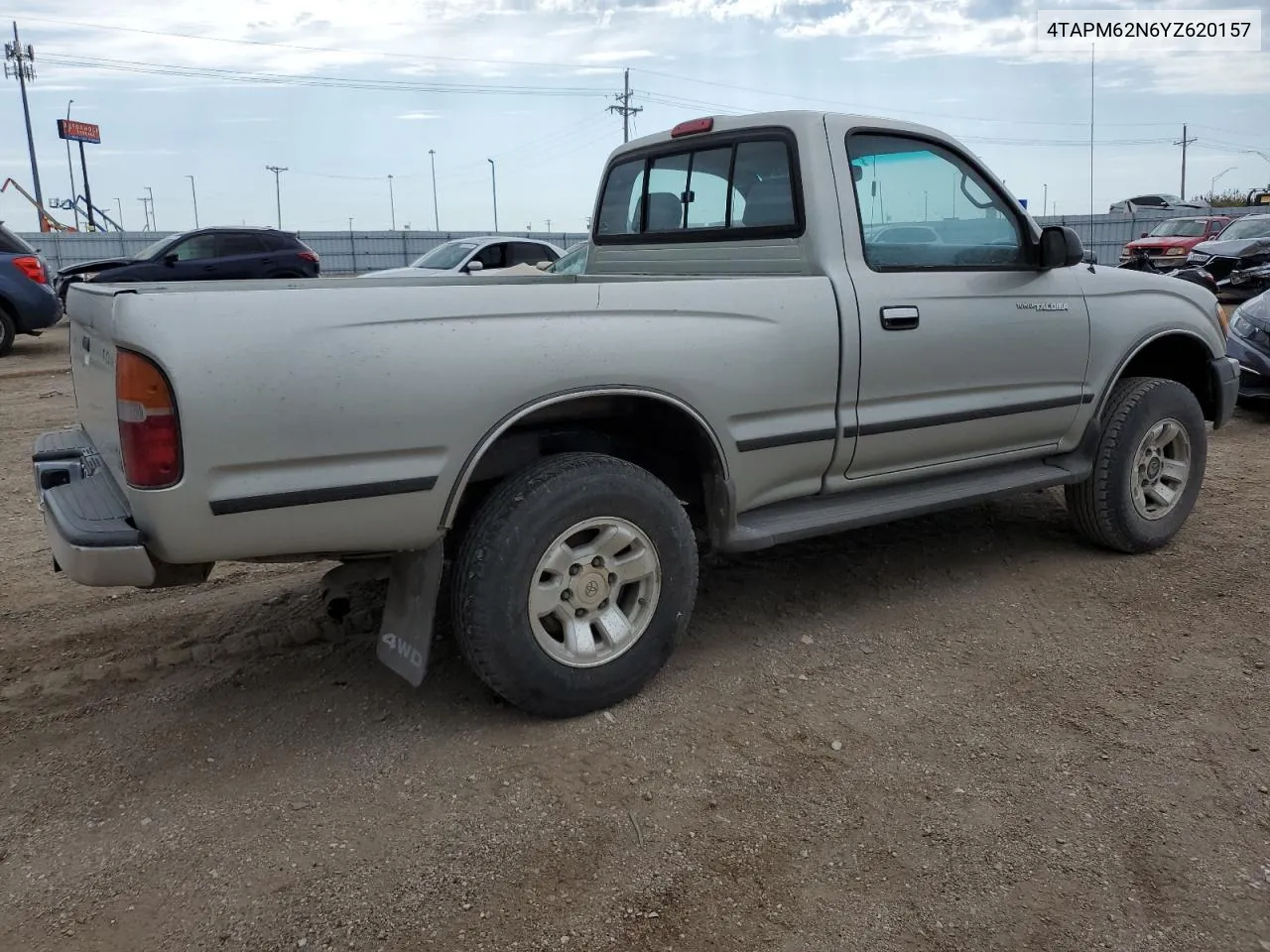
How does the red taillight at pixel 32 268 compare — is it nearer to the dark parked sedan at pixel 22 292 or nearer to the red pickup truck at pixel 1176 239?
the dark parked sedan at pixel 22 292

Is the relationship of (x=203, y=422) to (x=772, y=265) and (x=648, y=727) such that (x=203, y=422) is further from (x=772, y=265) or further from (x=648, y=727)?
(x=772, y=265)

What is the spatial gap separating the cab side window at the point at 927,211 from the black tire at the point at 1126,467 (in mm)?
944

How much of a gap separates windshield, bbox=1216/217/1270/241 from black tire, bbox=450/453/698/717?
805 inches

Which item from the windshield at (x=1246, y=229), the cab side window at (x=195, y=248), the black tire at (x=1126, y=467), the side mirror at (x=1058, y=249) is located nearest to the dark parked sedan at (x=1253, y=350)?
the black tire at (x=1126, y=467)

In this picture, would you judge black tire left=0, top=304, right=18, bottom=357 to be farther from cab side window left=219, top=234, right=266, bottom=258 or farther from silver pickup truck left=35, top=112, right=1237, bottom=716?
silver pickup truck left=35, top=112, right=1237, bottom=716

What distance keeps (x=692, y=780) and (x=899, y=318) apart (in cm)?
185

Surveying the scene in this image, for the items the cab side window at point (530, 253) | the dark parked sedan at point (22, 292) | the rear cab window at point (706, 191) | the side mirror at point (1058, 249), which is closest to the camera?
the rear cab window at point (706, 191)

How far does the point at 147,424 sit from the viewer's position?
8.63 ft

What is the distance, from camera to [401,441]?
2.88 metres

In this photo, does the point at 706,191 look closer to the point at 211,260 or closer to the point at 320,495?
the point at 320,495

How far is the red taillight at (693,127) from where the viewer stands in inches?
169

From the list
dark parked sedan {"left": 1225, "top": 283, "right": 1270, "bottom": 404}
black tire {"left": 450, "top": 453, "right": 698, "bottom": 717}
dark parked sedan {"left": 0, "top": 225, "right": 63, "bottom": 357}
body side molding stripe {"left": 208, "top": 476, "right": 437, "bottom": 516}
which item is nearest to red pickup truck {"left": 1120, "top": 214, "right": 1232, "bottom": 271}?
dark parked sedan {"left": 1225, "top": 283, "right": 1270, "bottom": 404}

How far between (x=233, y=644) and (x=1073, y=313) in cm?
369

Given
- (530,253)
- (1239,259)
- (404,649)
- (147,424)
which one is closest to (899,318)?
(404,649)
